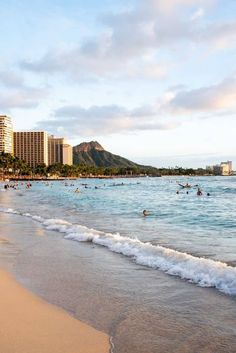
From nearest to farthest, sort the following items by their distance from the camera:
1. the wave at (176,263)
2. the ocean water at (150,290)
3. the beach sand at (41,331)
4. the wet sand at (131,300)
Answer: the beach sand at (41,331) → the wet sand at (131,300) → the ocean water at (150,290) → the wave at (176,263)

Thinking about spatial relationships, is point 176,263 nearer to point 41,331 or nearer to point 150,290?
point 150,290

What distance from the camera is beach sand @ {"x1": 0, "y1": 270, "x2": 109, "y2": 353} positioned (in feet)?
17.0

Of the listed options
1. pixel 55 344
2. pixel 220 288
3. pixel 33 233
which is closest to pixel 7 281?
pixel 55 344

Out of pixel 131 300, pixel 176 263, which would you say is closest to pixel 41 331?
pixel 131 300

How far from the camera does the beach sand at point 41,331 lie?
5.20 meters

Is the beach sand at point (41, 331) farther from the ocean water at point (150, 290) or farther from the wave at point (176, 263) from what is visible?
the wave at point (176, 263)

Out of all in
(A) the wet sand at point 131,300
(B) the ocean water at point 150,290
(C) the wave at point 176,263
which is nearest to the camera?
(A) the wet sand at point 131,300

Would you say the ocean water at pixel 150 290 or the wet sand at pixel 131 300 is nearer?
the wet sand at pixel 131 300

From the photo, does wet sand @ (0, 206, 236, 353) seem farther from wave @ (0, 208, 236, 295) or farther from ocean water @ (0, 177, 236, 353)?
wave @ (0, 208, 236, 295)

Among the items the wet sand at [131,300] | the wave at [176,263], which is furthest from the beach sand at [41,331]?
the wave at [176,263]

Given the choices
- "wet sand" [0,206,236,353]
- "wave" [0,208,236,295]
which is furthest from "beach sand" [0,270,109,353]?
"wave" [0,208,236,295]

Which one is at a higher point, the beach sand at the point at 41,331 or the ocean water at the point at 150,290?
the beach sand at the point at 41,331

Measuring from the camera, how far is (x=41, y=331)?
578 cm

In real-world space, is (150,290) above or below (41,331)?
below
